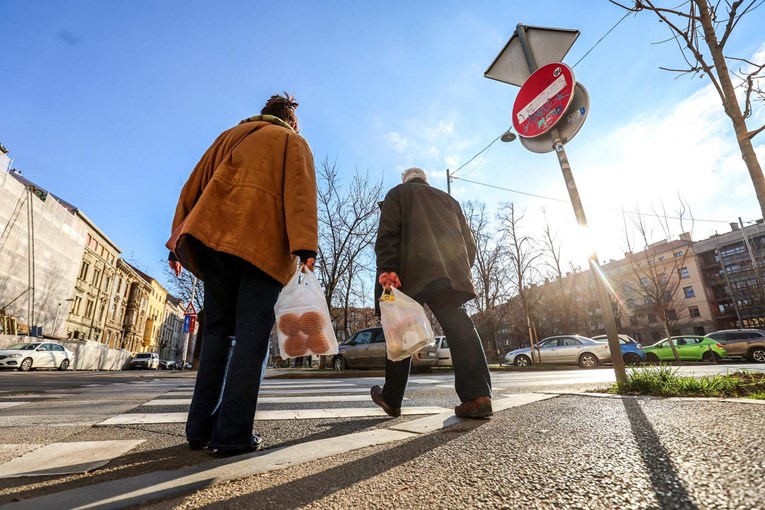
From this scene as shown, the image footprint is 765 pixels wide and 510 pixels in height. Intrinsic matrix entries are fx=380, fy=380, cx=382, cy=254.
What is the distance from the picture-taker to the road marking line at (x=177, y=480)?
1.10 meters

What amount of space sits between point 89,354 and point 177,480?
1399 inches

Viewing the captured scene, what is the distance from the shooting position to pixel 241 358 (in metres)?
1.84

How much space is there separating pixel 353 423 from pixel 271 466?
1256 millimetres

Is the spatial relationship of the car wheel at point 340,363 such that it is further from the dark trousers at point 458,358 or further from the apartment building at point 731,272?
the apartment building at point 731,272

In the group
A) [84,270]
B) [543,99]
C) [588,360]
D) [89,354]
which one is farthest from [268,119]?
[84,270]

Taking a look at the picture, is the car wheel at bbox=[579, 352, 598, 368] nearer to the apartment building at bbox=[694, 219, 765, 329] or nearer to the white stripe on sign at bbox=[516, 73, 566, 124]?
the white stripe on sign at bbox=[516, 73, 566, 124]

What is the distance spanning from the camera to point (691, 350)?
65.5 ft

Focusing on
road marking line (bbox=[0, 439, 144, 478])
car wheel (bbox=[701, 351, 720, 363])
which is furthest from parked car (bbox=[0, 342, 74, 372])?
car wheel (bbox=[701, 351, 720, 363])

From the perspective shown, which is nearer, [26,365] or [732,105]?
[732,105]

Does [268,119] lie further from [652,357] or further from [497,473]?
[652,357]

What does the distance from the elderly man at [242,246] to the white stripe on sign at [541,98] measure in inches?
116

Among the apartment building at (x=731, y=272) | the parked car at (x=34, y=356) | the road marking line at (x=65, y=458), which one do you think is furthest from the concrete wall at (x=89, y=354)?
the apartment building at (x=731, y=272)

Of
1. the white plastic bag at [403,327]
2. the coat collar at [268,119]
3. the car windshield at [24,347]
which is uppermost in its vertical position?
the coat collar at [268,119]

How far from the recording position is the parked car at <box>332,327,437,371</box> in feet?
49.9
